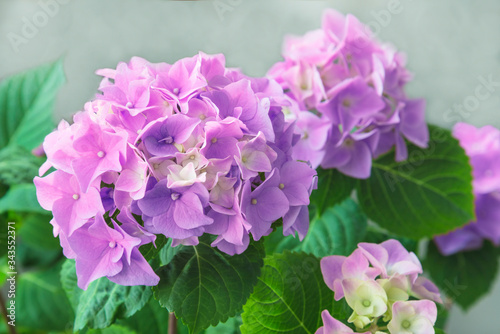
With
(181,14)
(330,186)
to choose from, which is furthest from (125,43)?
(330,186)

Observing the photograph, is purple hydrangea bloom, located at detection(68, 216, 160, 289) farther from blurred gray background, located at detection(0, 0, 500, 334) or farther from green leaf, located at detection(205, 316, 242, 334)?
blurred gray background, located at detection(0, 0, 500, 334)

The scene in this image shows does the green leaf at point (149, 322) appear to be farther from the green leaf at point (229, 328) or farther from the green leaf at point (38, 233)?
the green leaf at point (38, 233)

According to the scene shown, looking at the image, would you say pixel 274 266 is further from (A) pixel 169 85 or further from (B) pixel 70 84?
(B) pixel 70 84

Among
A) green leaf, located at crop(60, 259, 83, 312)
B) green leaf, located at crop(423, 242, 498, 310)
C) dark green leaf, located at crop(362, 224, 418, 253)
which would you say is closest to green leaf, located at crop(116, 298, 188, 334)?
Result: green leaf, located at crop(60, 259, 83, 312)

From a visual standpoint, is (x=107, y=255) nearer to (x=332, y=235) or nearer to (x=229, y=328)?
(x=229, y=328)

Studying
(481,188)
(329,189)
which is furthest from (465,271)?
(329,189)
